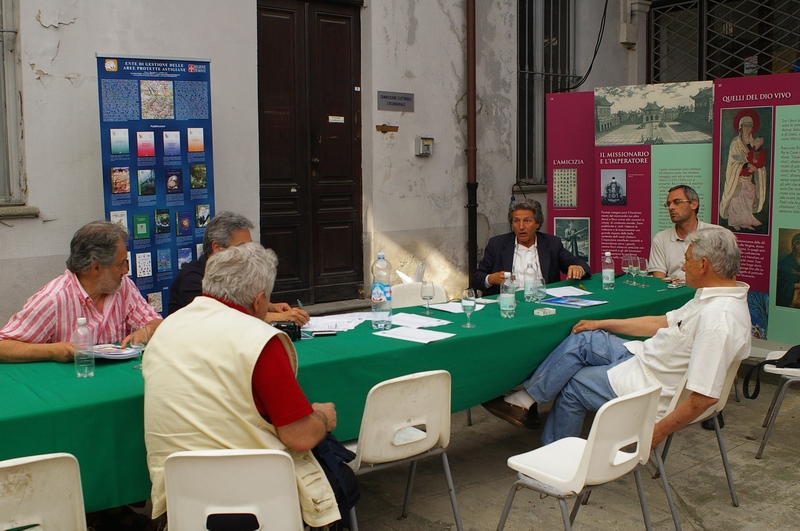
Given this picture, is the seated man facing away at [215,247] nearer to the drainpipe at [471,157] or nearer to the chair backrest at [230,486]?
the chair backrest at [230,486]

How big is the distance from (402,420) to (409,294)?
235cm

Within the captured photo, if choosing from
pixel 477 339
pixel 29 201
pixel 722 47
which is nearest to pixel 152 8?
pixel 29 201

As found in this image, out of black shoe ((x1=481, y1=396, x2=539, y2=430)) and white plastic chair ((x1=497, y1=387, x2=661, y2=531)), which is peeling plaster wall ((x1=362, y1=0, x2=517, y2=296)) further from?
white plastic chair ((x1=497, y1=387, x2=661, y2=531))

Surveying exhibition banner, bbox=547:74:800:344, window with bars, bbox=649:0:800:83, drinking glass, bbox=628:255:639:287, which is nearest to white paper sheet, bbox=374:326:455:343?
drinking glass, bbox=628:255:639:287

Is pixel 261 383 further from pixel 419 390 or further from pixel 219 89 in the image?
pixel 219 89

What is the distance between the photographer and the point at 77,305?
3.52 metres

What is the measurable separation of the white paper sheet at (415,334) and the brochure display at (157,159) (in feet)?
7.75

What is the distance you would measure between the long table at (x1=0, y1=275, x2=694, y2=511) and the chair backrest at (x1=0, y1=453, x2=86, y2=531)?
37 cm

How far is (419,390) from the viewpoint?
3.09m

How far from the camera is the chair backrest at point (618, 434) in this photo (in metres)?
2.85

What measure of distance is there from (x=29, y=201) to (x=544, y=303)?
3.64 meters

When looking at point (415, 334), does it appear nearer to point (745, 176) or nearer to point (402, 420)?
point (402, 420)

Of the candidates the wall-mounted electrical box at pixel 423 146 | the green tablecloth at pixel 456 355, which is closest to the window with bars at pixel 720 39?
the wall-mounted electrical box at pixel 423 146

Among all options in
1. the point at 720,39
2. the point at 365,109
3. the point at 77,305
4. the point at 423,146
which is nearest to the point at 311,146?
the point at 365,109
